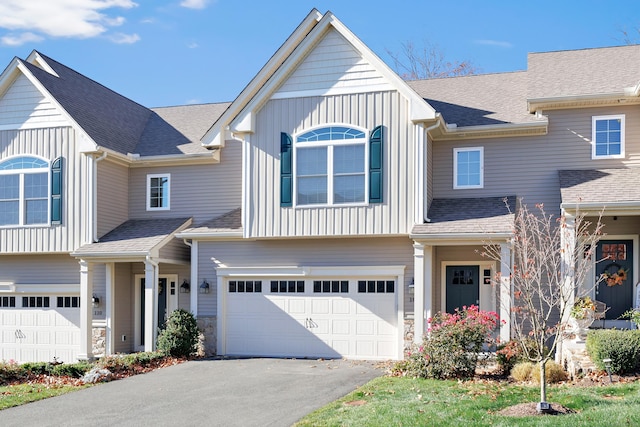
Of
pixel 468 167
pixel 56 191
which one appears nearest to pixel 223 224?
pixel 56 191

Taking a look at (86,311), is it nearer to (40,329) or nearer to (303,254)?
(40,329)

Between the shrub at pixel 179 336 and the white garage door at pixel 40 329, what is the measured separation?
380cm

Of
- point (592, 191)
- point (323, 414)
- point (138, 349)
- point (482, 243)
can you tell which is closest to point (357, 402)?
point (323, 414)

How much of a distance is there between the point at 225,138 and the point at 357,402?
1058 cm

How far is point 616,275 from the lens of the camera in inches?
654

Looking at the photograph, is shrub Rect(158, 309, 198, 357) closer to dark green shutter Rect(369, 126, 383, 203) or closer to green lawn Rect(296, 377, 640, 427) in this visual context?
dark green shutter Rect(369, 126, 383, 203)

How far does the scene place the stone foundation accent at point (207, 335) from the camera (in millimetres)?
18422

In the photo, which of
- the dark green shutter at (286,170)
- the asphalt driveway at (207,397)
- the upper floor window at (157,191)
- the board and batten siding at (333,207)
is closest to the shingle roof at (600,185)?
the board and batten siding at (333,207)

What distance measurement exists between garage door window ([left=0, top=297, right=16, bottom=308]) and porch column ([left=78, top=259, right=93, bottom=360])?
3309 millimetres

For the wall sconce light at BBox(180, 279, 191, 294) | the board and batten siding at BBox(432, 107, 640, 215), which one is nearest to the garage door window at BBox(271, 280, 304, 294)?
the wall sconce light at BBox(180, 279, 191, 294)

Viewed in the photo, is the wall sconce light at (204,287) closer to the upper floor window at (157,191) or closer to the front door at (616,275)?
the upper floor window at (157,191)

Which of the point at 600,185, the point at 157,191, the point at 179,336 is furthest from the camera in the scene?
the point at 157,191

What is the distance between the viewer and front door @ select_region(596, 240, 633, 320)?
16.6 m

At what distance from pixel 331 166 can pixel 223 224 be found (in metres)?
3.71
